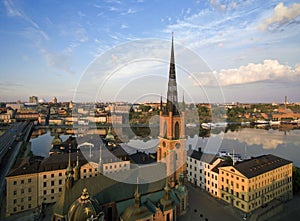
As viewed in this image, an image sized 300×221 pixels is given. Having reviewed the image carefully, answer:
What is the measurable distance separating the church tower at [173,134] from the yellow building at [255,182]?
5.69 m

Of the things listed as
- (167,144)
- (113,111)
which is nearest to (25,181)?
(167,144)

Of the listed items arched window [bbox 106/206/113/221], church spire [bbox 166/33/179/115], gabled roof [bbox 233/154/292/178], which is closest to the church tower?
church spire [bbox 166/33/179/115]

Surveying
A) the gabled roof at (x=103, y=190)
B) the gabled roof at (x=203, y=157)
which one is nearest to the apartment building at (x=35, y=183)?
the gabled roof at (x=103, y=190)

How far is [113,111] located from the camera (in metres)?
108

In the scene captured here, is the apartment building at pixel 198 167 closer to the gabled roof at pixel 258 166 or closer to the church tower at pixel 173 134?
the gabled roof at pixel 258 166

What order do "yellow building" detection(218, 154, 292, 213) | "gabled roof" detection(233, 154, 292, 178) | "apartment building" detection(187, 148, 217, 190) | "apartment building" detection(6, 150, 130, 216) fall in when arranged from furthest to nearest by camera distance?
"apartment building" detection(187, 148, 217, 190)
"gabled roof" detection(233, 154, 292, 178)
"yellow building" detection(218, 154, 292, 213)
"apartment building" detection(6, 150, 130, 216)

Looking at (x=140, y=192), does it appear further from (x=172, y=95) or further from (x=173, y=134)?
(x=172, y=95)

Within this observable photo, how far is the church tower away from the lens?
23.9 m

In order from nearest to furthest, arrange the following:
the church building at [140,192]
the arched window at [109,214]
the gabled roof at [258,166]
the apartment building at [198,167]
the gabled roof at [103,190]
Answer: the church building at [140,192] → the gabled roof at [103,190] → the arched window at [109,214] → the gabled roof at [258,166] → the apartment building at [198,167]

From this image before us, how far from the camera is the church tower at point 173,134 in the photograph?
23.9 m

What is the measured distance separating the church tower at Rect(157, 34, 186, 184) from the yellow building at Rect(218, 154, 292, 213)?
18.7ft

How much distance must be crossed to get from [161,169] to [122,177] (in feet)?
17.3

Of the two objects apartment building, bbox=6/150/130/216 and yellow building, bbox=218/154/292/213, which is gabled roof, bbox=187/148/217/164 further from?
apartment building, bbox=6/150/130/216

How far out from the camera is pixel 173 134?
24.2m
